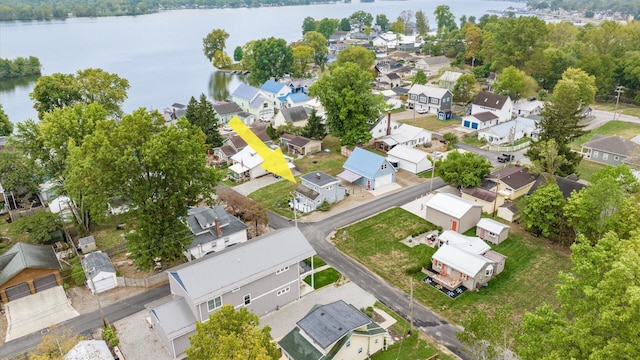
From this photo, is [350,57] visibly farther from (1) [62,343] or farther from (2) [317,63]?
(1) [62,343]

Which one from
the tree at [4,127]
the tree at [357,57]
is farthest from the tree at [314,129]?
Answer: the tree at [4,127]

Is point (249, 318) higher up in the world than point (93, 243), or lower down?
higher up

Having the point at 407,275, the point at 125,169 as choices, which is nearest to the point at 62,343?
the point at 125,169

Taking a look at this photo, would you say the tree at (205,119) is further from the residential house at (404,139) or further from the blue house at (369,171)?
the residential house at (404,139)

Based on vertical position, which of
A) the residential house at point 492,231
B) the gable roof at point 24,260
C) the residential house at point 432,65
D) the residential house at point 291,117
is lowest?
the residential house at point 492,231

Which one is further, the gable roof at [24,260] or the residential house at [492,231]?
the residential house at [492,231]
